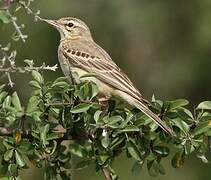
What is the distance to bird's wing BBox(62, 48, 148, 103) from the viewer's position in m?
6.98

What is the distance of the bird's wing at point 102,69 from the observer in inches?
275

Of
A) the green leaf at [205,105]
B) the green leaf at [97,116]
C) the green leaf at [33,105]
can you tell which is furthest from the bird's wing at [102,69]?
the green leaf at [33,105]

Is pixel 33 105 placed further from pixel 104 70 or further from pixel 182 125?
pixel 104 70

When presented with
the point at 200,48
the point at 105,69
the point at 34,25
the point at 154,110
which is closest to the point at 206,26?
the point at 200,48

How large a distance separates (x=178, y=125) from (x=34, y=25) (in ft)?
26.8

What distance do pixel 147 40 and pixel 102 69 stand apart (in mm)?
6559

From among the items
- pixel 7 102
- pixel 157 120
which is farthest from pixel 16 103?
pixel 157 120

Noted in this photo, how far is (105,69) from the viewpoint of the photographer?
7.44 m

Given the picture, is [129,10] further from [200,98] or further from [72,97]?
[72,97]

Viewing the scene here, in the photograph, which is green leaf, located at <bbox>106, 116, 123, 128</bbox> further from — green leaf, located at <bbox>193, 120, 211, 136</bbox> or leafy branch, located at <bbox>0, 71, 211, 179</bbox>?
green leaf, located at <bbox>193, 120, 211, 136</bbox>

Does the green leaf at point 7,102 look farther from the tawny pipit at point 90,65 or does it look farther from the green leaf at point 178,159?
the green leaf at point 178,159

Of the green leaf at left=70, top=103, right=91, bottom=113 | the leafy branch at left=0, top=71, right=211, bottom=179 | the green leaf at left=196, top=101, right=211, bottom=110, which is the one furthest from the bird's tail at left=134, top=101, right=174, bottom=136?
the green leaf at left=70, top=103, right=91, bottom=113

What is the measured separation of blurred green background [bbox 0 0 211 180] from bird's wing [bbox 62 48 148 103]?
175 inches

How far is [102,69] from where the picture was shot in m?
7.46
